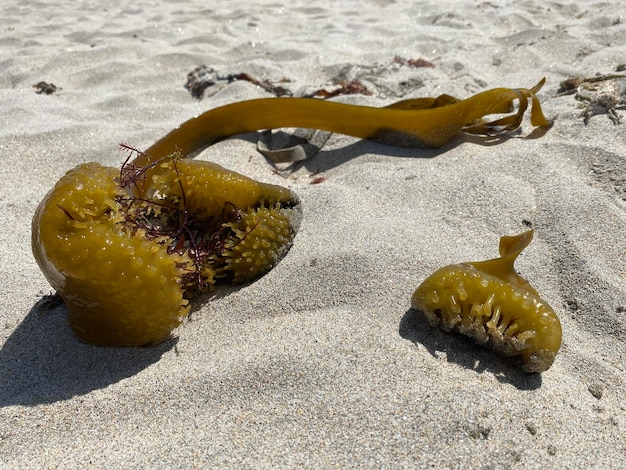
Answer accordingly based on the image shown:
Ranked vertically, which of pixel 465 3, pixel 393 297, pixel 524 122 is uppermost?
pixel 465 3

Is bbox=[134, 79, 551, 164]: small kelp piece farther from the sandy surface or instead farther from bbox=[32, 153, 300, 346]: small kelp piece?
bbox=[32, 153, 300, 346]: small kelp piece

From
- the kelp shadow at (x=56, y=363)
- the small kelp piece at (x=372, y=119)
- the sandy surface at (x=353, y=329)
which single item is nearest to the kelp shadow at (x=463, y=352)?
the sandy surface at (x=353, y=329)

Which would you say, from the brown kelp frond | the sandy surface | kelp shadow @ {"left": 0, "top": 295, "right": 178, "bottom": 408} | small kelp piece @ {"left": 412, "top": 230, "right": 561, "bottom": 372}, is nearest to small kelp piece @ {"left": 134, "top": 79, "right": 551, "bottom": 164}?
the brown kelp frond

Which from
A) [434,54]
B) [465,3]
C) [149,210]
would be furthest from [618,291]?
[465,3]

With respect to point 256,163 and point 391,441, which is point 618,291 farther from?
point 256,163

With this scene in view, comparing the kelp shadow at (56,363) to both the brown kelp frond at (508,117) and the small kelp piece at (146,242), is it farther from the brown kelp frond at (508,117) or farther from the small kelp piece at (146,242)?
the brown kelp frond at (508,117)
